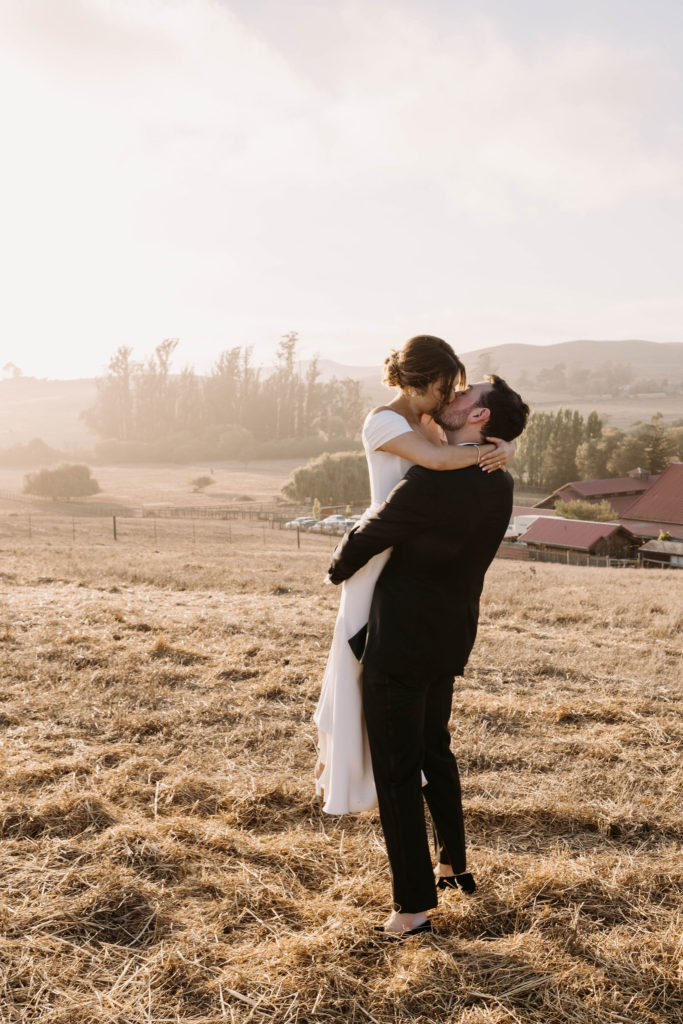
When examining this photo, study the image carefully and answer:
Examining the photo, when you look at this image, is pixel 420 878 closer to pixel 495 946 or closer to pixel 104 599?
pixel 495 946

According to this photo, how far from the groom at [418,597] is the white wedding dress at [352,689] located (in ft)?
0.22

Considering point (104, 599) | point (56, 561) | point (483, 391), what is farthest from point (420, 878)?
point (56, 561)

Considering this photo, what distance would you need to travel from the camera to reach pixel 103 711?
502cm

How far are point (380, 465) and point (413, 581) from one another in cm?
47

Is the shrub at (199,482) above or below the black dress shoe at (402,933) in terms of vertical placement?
above

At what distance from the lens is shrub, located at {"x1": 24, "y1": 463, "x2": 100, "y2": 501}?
58.3 m

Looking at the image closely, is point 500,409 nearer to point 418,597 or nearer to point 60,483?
point 418,597

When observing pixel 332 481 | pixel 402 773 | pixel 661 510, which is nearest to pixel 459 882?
pixel 402 773

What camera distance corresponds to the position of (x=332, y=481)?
62.8 meters

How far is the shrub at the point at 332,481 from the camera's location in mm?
61969

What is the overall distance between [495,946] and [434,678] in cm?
100

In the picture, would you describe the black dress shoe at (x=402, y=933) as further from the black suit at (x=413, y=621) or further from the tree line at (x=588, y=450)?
the tree line at (x=588, y=450)

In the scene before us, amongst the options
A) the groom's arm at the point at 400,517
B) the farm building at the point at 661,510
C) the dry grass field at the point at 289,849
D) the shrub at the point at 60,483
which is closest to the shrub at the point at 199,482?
the shrub at the point at 60,483

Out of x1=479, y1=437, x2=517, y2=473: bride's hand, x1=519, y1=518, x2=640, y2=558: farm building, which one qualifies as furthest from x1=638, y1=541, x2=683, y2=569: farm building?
x1=479, y1=437, x2=517, y2=473: bride's hand
